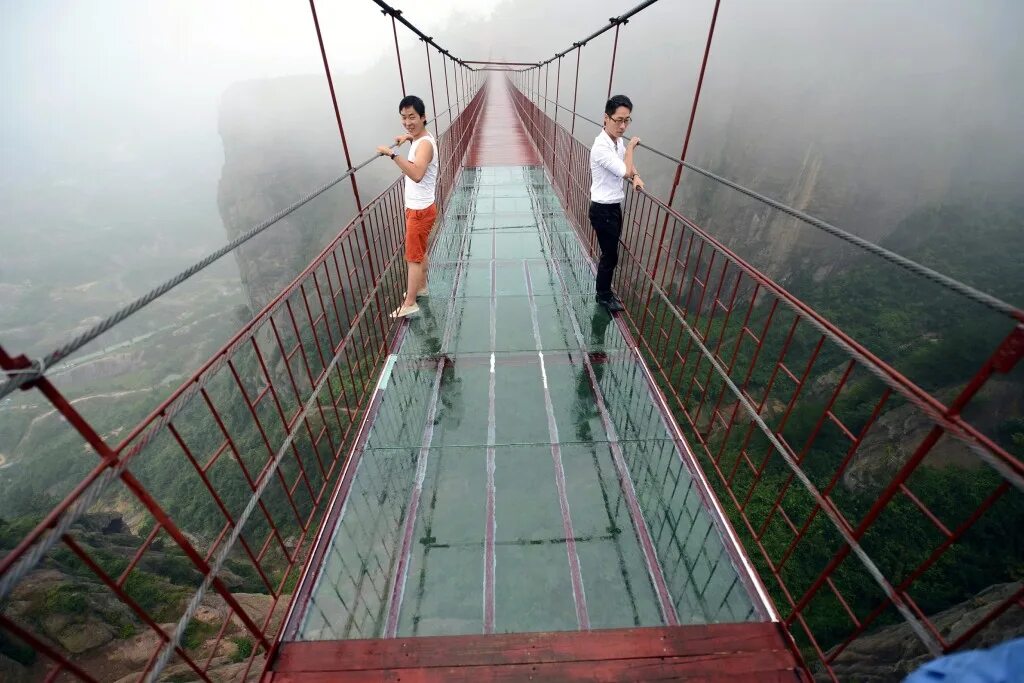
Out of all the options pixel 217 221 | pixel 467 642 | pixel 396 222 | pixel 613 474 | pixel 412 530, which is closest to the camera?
pixel 467 642

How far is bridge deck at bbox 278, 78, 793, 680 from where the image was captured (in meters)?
2.60

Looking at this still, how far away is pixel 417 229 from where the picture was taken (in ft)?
15.7

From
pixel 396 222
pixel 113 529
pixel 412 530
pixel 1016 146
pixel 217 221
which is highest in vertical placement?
pixel 396 222

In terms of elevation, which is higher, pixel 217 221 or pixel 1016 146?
pixel 1016 146

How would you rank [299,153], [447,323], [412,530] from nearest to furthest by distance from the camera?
[412,530], [447,323], [299,153]

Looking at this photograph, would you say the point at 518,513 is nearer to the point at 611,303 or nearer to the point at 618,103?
the point at 611,303

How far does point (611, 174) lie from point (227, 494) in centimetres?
3445

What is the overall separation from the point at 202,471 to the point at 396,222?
3.26m

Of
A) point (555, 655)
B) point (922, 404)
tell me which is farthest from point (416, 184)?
point (922, 404)

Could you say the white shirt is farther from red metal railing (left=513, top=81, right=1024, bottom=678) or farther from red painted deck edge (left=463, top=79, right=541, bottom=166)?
red painted deck edge (left=463, top=79, right=541, bottom=166)

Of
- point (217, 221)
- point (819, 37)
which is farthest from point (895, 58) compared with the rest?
point (217, 221)

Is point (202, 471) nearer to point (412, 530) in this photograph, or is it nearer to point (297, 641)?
point (297, 641)

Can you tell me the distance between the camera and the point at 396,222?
470cm

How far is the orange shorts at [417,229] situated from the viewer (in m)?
4.68
